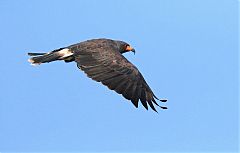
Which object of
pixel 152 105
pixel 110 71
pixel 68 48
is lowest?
pixel 152 105

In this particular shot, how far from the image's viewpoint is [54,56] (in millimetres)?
15945

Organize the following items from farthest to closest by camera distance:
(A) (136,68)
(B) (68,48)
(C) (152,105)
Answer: (B) (68,48), (A) (136,68), (C) (152,105)

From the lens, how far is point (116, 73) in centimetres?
1483

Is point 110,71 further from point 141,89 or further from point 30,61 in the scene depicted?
point 30,61

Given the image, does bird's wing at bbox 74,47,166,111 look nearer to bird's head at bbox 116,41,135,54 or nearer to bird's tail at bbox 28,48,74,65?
bird's tail at bbox 28,48,74,65

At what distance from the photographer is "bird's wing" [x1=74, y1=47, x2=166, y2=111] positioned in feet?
46.7

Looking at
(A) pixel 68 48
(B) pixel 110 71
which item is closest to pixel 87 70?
(B) pixel 110 71

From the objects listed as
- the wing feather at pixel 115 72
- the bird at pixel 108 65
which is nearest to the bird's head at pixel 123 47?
the bird at pixel 108 65

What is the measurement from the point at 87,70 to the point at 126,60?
1058mm

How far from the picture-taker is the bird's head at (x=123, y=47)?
17061mm

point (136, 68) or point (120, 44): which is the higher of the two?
point (120, 44)

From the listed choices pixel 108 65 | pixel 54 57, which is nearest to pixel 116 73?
pixel 108 65

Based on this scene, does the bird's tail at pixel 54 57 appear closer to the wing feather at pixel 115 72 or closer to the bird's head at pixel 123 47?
the wing feather at pixel 115 72

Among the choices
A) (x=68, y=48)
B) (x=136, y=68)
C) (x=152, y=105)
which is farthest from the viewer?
(x=68, y=48)
